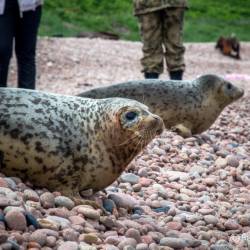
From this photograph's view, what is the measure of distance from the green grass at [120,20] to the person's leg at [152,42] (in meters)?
7.83

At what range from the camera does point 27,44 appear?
5359 mm

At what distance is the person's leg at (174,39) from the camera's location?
6.68m

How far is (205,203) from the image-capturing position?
3.93m

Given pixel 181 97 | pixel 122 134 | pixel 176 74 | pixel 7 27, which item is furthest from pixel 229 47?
pixel 122 134

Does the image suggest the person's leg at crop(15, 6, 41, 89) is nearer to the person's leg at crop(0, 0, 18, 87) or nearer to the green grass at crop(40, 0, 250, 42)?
the person's leg at crop(0, 0, 18, 87)

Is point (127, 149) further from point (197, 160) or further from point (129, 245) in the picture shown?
point (197, 160)

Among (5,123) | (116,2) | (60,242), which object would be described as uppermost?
(5,123)

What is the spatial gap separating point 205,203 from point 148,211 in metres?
0.46

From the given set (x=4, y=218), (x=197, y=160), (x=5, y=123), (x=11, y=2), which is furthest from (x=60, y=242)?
(x=11, y=2)

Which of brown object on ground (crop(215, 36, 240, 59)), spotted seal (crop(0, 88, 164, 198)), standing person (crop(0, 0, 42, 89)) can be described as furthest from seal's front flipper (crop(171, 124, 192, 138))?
brown object on ground (crop(215, 36, 240, 59))

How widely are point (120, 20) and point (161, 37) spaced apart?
11.7m

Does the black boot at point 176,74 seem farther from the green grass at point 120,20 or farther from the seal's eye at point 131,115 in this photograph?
the green grass at point 120,20

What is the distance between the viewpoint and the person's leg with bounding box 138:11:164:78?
6.71 meters

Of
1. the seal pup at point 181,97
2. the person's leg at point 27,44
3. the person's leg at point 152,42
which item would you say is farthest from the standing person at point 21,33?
the person's leg at point 152,42
